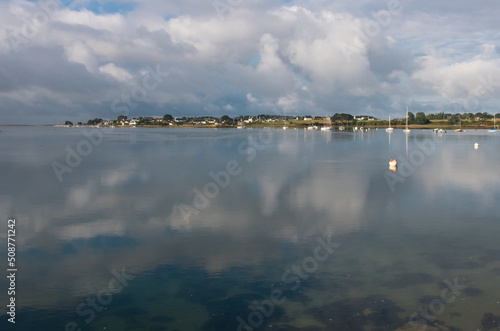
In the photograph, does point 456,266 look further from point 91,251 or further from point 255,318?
point 91,251

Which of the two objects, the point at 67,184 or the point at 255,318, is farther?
Answer: the point at 67,184

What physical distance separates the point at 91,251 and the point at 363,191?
61.8ft

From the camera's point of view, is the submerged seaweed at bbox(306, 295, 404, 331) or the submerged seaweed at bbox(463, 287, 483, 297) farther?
the submerged seaweed at bbox(463, 287, 483, 297)

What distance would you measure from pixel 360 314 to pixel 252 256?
16.8ft

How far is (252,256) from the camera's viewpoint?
580 inches

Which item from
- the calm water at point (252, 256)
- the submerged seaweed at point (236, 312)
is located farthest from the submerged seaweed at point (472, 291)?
the submerged seaweed at point (236, 312)

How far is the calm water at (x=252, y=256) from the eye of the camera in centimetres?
1062

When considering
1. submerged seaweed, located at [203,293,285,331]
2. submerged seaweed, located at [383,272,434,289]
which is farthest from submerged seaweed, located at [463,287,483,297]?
submerged seaweed, located at [203,293,285,331]

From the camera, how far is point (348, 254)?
49.1ft

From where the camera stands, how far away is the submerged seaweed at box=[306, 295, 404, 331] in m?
9.96

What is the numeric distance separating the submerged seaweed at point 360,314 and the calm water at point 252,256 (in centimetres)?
4

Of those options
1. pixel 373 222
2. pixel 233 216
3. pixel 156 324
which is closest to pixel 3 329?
pixel 156 324

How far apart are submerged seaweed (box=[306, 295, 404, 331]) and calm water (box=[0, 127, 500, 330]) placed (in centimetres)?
4

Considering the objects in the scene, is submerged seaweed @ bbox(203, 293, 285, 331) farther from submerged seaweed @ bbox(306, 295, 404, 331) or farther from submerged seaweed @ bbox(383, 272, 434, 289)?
submerged seaweed @ bbox(383, 272, 434, 289)
